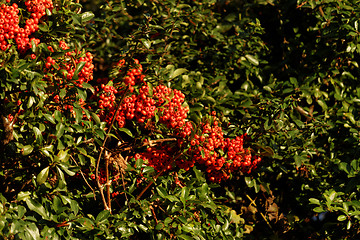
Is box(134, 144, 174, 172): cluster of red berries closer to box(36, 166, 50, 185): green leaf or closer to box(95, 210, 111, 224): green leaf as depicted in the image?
box(95, 210, 111, 224): green leaf

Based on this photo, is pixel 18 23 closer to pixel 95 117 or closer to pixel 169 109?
pixel 95 117

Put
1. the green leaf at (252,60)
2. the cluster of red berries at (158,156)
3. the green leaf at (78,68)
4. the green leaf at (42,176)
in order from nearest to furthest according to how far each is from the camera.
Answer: the green leaf at (42,176), the green leaf at (78,68), the cluster of red berries at (158,156), the green leaf at (252,60)

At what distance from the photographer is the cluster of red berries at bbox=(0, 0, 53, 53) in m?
2.14

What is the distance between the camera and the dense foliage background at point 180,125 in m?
2.23

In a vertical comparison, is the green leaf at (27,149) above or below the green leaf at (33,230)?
above

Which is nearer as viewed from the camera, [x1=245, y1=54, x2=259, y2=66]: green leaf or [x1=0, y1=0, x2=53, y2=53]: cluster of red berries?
[x1=0, y1=0, x2=53, y2=53]: cluster of red berries

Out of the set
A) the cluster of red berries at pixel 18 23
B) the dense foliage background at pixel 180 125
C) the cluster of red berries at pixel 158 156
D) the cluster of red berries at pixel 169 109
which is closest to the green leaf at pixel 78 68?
the dense foliage background at pixel 180 125

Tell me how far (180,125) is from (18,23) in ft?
3.63

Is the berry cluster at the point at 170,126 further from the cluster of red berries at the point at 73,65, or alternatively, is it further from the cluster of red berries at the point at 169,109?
the cluster of red berries at the point at 73,65

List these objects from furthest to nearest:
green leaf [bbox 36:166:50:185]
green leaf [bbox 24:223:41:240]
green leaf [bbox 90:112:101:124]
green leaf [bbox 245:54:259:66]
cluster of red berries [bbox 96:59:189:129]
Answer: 1. green leaf [bbox 245:54:259:66]
2. cluster of red berries [bbox 96:59:189:129]
3. green leaf [bbox 90:112:101:124]
4. green leaf [bbox 36:166:50:185]
5. green leaf [bbox 24:223:41:240]

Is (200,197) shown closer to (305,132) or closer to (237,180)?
(237,180)

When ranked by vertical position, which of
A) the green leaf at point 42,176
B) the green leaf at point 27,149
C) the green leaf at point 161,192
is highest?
the green leaf at point 27,149

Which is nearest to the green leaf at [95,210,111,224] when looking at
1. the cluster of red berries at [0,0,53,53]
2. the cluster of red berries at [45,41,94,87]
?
the cluster of red berries at [45,41,94,87]

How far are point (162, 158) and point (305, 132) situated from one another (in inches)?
46.6
